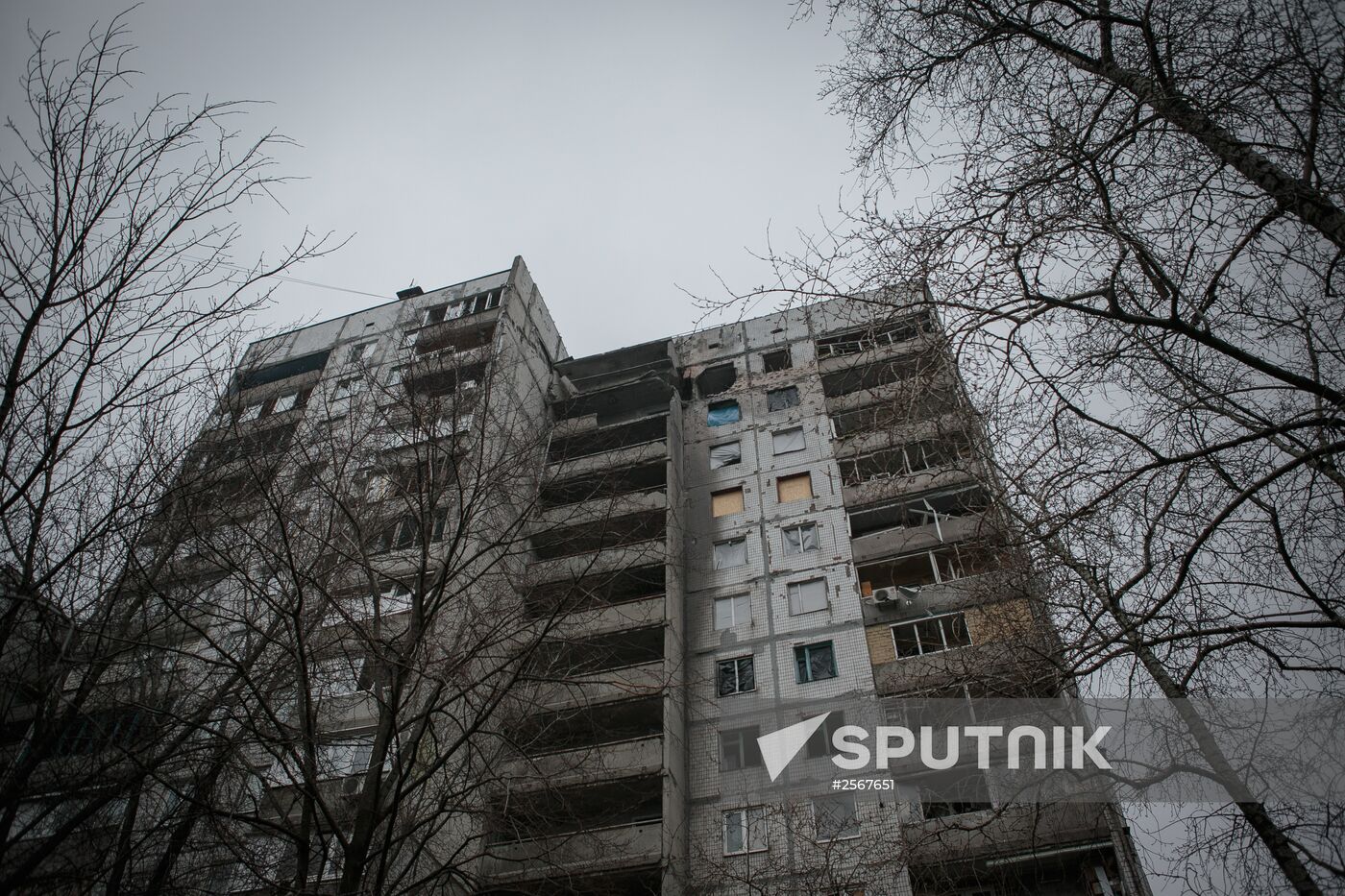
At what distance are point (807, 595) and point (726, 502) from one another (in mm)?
4970

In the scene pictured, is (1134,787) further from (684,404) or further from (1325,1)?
(684,404)

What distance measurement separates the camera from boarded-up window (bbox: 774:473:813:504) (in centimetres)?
2552

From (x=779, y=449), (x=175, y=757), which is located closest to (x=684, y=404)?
(x=779, y=449)

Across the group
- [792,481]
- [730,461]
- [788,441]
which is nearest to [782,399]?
[788,441]

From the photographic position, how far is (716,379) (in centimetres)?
3150

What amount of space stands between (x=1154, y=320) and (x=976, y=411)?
1.61 metres

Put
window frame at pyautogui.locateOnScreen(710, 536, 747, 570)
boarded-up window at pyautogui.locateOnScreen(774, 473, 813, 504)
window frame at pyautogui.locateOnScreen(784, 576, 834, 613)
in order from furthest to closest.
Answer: boarded-up window at pyautogui.locateOnScreen(774, 473, 813, 504) < window frame at pyautogui.locateOnScreen(710, 536, 747, 570) < window frame at pyautogui.locateOnScreen(784, 576, 834, 613)

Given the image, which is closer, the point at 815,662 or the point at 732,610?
the point at 815,662

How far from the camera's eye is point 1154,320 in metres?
4.66

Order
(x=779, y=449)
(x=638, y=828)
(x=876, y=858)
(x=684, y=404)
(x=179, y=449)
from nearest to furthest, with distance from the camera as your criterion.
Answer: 1. (x=179, y=449)
2. (x=876, y=858)
3. (x=638, y=828)
4. (x=779, y=449)
5. (x=684, y=404)

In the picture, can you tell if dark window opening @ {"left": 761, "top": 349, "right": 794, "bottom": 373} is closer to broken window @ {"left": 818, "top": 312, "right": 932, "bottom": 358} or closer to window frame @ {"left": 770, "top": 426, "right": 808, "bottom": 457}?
window frame @ {"left": 770, "top": 426, "right": 808, "bottom": 457}

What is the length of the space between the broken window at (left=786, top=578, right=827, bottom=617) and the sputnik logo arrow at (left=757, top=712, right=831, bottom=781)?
3.42 metres

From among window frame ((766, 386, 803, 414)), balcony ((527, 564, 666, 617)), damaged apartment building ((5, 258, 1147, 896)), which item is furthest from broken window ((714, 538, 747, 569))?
balcony ((527, 564, 666, 617))

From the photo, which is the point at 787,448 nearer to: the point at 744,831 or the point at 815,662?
the point at 815,662
